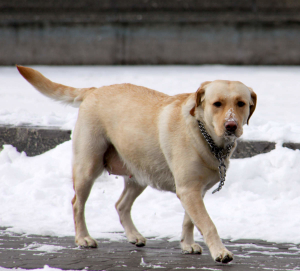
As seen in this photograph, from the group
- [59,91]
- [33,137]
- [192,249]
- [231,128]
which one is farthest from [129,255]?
[33,137]

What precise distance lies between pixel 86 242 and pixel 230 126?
1591 mm

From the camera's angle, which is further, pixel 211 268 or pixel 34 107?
pixel 34 107

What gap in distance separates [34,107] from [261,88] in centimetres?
483

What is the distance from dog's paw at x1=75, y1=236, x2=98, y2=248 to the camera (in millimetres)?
4062

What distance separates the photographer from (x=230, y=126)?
3.35m

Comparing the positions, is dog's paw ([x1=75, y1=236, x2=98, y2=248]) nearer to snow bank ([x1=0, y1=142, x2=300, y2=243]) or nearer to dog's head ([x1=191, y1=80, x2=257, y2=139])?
snow bank ([x1=0, y1=142, x2=300, y2=243])

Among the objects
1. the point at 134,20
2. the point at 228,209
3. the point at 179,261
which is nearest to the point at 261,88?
the point at 134,20

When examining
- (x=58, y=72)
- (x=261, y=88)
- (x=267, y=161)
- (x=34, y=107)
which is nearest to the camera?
(x=267, y=161)

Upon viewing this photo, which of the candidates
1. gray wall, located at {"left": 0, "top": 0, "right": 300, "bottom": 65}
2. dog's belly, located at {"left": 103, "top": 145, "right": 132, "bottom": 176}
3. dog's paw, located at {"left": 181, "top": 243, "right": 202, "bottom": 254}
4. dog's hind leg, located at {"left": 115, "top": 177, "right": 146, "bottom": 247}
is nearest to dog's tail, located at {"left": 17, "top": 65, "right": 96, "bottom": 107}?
dog's belly, located at {"left": 103, "top": 145, "right": 132, "bottom": 176}

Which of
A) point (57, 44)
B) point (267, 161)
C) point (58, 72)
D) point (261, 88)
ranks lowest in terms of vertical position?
point (267, 161)

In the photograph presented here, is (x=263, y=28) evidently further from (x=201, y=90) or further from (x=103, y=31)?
(x=201, y=90)

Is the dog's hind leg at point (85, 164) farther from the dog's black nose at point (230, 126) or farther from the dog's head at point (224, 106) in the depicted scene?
the dog's black nose at point (230, 126)

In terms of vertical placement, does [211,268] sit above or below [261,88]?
below

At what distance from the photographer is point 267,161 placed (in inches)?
221
